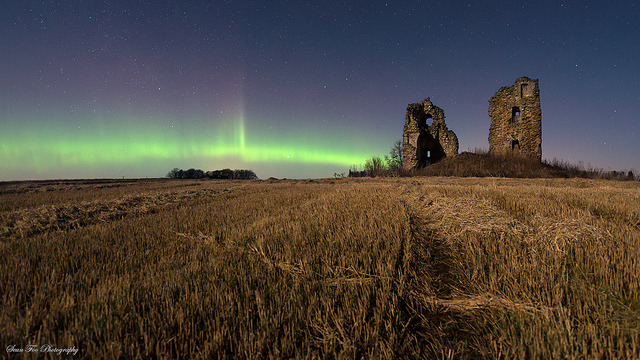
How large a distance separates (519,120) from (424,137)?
26.5 feet

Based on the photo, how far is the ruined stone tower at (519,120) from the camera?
21016mm

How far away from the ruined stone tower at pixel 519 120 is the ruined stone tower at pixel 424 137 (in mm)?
4161

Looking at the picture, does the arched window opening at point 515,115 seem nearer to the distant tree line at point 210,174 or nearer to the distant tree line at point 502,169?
the distant tree line at point 502,169

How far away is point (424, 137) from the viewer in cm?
2517

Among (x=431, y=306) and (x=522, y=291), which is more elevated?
(x=522, y=291)

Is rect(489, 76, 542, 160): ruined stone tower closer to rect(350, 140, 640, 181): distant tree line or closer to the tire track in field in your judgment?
rect(350, 140, 640, 181): distant tree line

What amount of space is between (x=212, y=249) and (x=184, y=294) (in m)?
1.07

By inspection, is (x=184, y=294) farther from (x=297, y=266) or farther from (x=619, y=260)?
(x=619, y=260)

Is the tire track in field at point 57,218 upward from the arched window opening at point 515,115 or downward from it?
downward

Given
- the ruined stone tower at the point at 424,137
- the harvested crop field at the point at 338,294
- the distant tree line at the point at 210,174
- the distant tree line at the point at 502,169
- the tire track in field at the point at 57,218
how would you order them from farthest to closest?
the distant tree line at the point at 210,174 → the ruined stone tower at the point at 424,137 → the distant tree line at the point at 502,169 → the tire track in field at the point at 57,218 → the harvested crop field at the point at 338,294

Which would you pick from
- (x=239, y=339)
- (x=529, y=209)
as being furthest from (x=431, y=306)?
(x=529, y=209)

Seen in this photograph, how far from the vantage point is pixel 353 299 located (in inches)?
63.2

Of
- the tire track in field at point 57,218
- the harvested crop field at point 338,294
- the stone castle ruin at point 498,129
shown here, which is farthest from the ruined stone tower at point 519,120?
the tire track in field at point 57,218

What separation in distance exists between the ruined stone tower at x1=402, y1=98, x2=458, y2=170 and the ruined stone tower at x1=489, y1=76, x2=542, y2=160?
4161 mm
